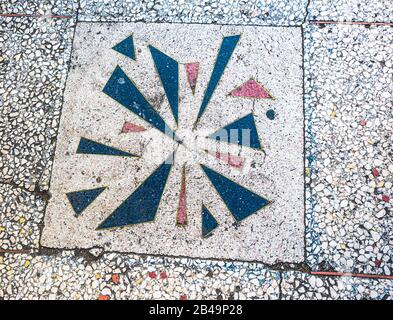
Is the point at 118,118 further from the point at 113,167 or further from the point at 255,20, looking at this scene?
the point at 255,20

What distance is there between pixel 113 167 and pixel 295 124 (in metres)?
1.12

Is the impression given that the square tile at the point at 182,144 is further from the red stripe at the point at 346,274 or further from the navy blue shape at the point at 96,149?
the red stripe at the point at 346,274

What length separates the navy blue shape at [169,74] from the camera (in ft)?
7.79

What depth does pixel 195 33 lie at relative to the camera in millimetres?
2553

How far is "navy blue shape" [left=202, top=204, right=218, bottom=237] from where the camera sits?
81.7 inches

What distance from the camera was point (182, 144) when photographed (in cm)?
227

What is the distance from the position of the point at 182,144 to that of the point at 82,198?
2.17 ft

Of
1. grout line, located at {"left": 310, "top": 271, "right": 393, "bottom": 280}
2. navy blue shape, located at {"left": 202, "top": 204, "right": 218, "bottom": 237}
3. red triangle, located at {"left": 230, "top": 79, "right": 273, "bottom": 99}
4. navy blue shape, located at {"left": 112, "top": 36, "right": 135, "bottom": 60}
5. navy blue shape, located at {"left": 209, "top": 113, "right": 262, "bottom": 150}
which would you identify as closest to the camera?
grout line, located at {"left": 310, "top": 271, "right": 393, "bottom": 280}

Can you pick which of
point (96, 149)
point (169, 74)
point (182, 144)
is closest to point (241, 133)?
point (182, 144)

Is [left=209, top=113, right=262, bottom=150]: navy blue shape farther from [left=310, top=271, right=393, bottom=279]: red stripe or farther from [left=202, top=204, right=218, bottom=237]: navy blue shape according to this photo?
[left=310, top=271, right=393, bottom=279]: red stripe

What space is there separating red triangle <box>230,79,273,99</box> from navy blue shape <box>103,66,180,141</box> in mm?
488

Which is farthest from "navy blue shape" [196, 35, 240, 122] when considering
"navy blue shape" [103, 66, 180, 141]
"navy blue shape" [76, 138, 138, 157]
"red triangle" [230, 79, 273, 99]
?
"navy blue shape" [76, 138, 138, 157]

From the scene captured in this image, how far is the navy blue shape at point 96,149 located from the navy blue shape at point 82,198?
23 cm

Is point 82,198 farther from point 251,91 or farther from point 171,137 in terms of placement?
point 251,91
